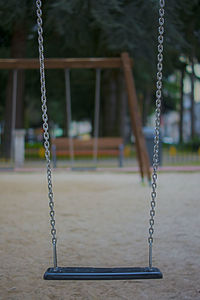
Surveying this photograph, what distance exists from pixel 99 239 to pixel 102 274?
4.46 feet

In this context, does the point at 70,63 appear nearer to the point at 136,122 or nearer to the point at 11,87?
the point at 136,122

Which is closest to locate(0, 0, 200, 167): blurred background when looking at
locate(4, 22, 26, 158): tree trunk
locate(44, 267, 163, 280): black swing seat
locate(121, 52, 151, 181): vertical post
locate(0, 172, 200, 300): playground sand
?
locate(4, 22, 26, 158): tree trunk

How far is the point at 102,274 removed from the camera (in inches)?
93.0

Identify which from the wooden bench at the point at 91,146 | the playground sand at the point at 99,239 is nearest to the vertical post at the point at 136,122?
the playground sand at the point at 99,239

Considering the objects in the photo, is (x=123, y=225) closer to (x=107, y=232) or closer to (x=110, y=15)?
(x=107, y=232)

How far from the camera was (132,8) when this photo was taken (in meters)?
5.75

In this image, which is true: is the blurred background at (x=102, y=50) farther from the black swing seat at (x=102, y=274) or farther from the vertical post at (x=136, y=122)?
the black swing seat at (x=102, y=274)

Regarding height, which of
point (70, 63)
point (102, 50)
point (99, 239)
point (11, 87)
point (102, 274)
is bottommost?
point (99, 239)

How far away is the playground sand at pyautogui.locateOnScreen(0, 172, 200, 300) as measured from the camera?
8.01 ft

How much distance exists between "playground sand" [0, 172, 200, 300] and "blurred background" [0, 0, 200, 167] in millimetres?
2217

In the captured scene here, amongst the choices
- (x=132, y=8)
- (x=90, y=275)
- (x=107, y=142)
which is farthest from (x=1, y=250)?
(x=107, y=142)

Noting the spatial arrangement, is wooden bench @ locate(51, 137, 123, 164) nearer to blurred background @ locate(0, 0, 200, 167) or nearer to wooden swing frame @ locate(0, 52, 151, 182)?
blurred background @ locate(0, 0, 200, 167)

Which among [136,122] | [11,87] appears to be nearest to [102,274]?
[136,122]

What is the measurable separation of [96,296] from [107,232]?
5.57 ft
